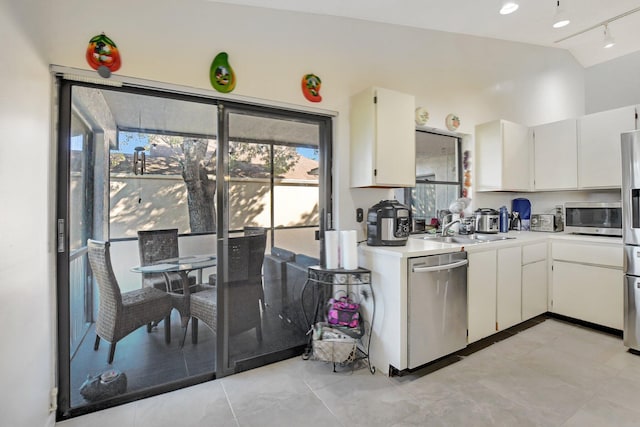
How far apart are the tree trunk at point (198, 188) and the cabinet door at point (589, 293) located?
3.54 m

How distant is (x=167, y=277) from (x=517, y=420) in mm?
2390

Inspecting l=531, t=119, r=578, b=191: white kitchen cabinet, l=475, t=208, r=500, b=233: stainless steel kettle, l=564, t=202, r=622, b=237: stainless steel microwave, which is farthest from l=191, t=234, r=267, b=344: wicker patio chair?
l=531, t=119, r=578, b=191: white kitchen cabinet

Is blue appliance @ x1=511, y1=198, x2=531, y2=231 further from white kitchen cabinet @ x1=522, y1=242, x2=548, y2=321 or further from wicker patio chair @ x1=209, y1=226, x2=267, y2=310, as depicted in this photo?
wicker patio chair @ x1=209, y1=226, x2=267, y2=310

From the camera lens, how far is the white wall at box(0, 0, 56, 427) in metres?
1.20

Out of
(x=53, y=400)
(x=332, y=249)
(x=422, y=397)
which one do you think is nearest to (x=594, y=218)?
(x=422, y=397)

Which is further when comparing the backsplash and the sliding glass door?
the backsplash

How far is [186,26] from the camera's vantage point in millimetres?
2008

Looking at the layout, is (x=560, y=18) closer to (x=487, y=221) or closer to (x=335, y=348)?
(x=487, y=221)

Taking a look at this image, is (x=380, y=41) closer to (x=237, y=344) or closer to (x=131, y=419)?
(x=237, y=344)

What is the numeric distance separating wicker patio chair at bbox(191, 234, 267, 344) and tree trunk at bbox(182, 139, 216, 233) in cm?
24

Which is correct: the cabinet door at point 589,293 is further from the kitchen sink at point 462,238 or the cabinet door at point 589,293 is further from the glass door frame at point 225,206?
the glass door frame at point 225,206

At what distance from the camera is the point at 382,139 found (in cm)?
251

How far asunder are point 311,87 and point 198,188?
1222mm

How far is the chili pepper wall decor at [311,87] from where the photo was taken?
2457mm
